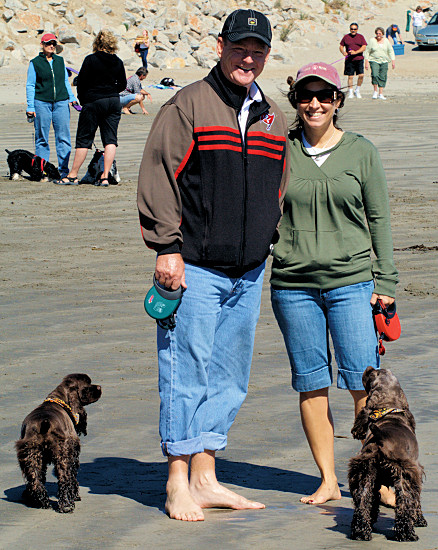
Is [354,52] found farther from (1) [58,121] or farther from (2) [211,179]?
(2) [211,179]

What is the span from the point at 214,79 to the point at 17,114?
20192 millimetres

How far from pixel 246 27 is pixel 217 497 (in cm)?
210

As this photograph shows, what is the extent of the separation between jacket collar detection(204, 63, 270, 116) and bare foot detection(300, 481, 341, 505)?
1.73 m

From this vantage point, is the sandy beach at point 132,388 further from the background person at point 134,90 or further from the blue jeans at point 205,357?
the background person at point 134,90

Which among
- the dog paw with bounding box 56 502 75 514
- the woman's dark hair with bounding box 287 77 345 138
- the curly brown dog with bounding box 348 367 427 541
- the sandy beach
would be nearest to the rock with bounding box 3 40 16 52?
the sandy beach

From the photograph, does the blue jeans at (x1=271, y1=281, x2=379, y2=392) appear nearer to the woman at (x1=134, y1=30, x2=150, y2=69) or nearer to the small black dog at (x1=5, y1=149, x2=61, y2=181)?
the small black dog at (x1=5, y1=149, x2=61, y2=181)

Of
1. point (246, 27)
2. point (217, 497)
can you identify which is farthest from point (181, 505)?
point (246, 27)

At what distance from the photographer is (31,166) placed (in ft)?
47.5

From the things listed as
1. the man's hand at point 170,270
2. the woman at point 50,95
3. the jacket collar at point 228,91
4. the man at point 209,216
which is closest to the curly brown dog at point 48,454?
the man at point 209,216

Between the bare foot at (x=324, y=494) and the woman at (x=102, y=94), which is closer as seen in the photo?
the bare foot at (x=324, y=494)

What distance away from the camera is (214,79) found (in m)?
4.28

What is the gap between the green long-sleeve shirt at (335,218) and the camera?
445 cm

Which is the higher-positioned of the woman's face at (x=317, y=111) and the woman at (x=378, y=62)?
the woman's face at (x=317, y=111)

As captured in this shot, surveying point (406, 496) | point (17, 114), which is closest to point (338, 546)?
point (406, 496)
